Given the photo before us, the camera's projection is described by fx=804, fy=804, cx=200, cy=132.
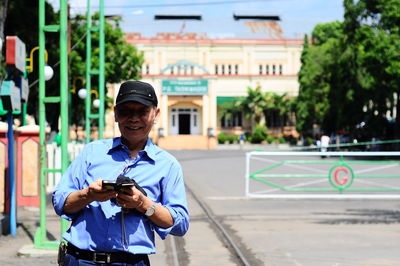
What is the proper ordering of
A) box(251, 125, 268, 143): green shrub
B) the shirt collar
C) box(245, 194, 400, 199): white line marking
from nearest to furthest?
the shirt collar → box(245, 194, 400, 199): white line marking → box(251, 125, 268, 143): green shrub

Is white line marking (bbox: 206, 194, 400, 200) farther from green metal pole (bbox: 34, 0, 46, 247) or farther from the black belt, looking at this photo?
the black belt

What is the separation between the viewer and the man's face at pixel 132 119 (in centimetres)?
380

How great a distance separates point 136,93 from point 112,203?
0.52 metres

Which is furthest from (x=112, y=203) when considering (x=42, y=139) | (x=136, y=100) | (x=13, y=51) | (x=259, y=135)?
(x=259, y=135)

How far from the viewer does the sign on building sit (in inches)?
3004

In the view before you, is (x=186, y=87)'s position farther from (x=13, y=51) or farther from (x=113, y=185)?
(x=113, y=185)

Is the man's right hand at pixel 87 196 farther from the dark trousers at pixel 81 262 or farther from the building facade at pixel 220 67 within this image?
the building facade at pixel 220 67

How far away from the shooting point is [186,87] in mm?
76562

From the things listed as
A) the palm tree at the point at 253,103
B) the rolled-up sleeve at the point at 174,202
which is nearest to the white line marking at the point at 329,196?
the rolled-up sleeve at the point at 174,202

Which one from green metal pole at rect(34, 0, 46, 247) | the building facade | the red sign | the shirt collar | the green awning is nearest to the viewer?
the shirt collar

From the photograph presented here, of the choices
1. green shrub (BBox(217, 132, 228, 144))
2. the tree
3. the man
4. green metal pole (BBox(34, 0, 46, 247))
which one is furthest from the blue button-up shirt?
green shrub (BBox(217, 132, 228, 144))

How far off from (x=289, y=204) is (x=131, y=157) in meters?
14.1

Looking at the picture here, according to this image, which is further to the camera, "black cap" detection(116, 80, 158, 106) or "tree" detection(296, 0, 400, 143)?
"tree" detection(296, 0, 400, 143)

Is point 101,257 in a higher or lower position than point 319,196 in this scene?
higher
